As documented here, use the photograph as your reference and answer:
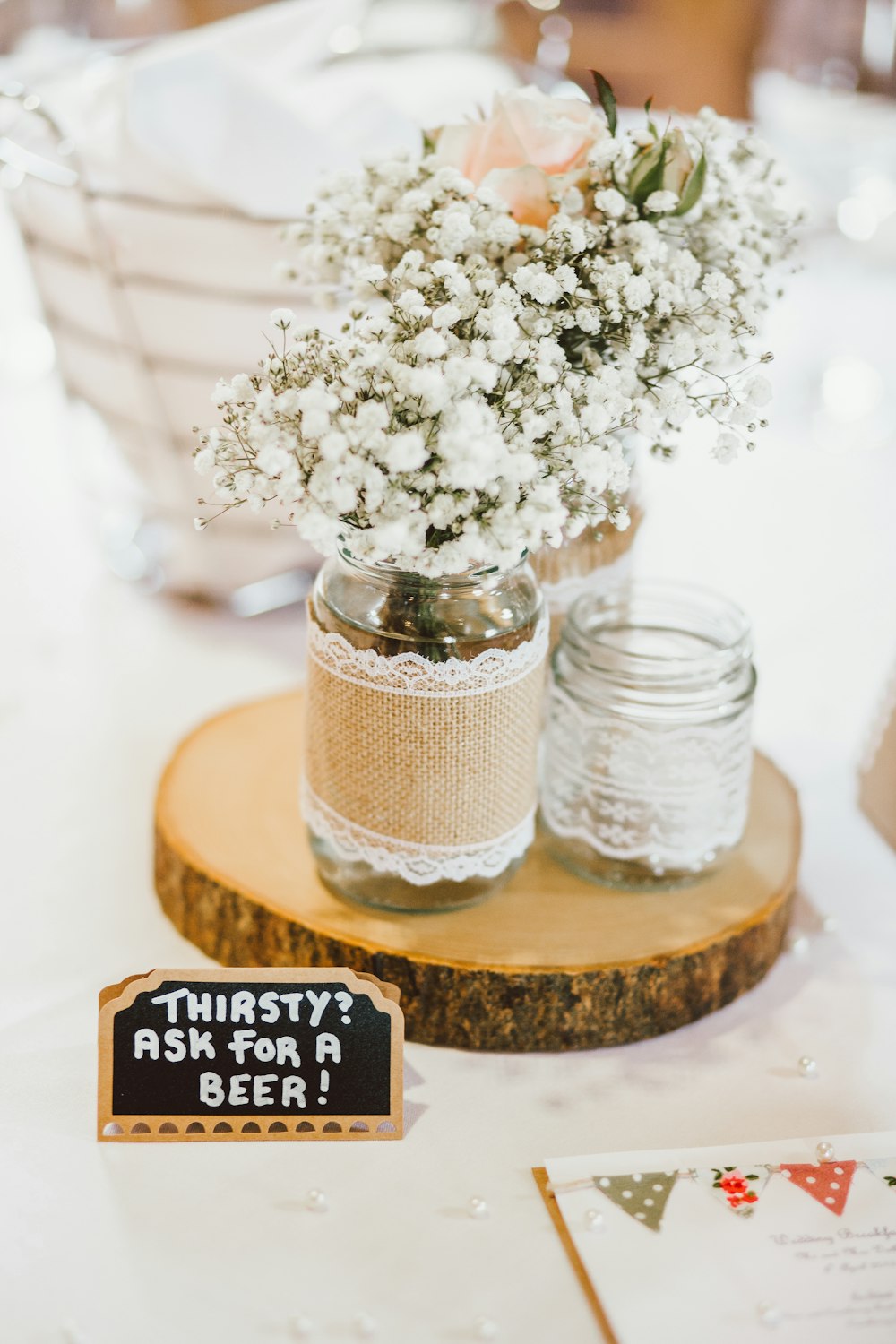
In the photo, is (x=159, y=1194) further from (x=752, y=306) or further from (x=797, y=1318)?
(x=752, y=306)

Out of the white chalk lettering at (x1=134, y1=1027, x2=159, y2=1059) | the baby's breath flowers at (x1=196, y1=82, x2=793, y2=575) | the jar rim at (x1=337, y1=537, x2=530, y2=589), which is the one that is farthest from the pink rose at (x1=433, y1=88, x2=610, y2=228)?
the white chalk lettering at (x1=134, y1=1027, x2=159, y2=1059)

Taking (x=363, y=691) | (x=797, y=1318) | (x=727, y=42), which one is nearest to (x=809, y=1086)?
(x=797, y=1318)

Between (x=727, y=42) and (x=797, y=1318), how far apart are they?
389 cm

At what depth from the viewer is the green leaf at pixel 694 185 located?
2.94 feet

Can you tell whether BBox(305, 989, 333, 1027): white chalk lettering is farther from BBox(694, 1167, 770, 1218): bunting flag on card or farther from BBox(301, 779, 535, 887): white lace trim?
BBox(694, 1167, 770, 1218): bunting flag on card

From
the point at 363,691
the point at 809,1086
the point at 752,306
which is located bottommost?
the point at 809,1086

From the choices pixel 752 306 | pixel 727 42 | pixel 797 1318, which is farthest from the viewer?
pixel 727 42

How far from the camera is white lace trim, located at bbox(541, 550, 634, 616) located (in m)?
1.08

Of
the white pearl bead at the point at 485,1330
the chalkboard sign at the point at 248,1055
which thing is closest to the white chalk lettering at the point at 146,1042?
the chalkboard sign at the point at 248,1055

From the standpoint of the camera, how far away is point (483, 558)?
77cm

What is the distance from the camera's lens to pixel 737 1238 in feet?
2.70

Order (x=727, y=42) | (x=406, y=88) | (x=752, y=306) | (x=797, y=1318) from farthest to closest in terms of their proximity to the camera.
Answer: (x=727, y=42) < (x=406, y=88) < (x=752, y=306) < (x=797, y=1318)

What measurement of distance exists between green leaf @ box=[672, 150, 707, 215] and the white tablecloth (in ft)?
2.06

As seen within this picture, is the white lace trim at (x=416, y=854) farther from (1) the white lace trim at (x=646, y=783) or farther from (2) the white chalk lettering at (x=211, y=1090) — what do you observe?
(2) the white chalk lettering at (x=211, y=1090)
